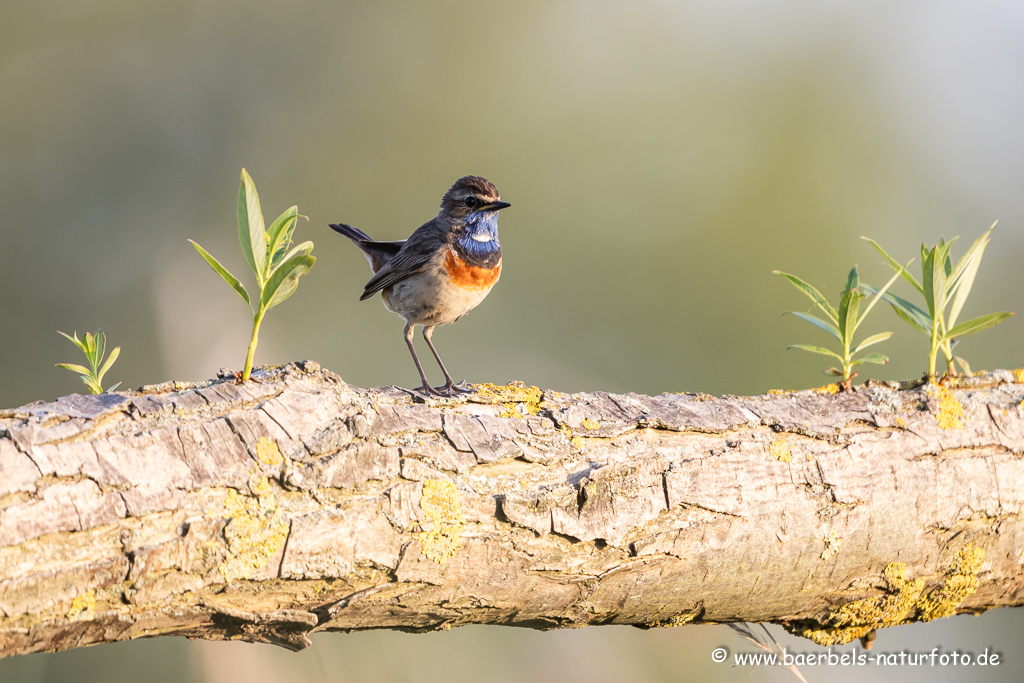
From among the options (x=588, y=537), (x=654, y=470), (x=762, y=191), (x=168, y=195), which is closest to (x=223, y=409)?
(x=588, y=537)

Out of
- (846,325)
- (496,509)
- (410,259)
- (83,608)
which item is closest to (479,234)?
(410,259)

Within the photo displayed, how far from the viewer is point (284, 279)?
2.52 meters

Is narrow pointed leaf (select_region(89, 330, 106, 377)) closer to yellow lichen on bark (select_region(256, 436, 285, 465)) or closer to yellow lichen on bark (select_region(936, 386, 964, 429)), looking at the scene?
yellow lichen on bark (select_region(256, 436, 285, 465))

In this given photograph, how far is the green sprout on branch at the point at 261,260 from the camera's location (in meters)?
2.50

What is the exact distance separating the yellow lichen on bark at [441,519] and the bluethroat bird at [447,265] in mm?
2578

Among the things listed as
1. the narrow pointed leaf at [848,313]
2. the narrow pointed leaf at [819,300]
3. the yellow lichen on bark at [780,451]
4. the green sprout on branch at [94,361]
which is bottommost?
the yellow lichen on bark at [780,451]

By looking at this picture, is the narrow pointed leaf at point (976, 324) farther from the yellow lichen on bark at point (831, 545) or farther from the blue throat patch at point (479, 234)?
the blue throat patch at point (479, 234)

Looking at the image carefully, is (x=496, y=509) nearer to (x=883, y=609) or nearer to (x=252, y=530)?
(x=252, y=530)

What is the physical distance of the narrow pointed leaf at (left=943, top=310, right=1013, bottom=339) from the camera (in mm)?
3087

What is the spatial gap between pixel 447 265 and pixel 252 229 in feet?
8.68

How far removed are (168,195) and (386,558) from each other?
9.82 metres

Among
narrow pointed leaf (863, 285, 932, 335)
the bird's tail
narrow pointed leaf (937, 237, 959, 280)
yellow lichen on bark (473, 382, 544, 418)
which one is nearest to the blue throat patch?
the bird's tail

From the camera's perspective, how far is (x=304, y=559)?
Result: 2.19 metres

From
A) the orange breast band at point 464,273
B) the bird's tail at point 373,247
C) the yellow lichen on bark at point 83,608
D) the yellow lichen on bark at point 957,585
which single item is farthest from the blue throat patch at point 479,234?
the yellow lichen on bark at point 83,608
